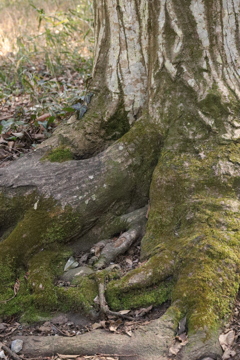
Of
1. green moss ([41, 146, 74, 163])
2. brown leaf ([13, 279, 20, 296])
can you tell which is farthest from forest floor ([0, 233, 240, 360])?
green moss ([41, 146, 74, 163])

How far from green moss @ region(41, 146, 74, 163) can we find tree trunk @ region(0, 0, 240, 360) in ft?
0.06

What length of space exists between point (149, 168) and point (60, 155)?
31.9 inches

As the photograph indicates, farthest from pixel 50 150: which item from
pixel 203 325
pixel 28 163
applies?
pixel 203 325

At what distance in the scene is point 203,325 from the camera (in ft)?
7.23

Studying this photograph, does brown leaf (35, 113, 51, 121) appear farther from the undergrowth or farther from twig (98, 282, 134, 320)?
twig (98, 282, 134, 320)

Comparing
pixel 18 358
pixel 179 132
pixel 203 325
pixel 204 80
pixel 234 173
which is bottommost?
pixel 18 358

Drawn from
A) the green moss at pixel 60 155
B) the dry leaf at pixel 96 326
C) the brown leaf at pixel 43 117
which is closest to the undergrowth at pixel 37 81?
the brown leaf at pixel 43 117

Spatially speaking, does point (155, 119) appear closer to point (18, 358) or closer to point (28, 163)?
point (28, 163)

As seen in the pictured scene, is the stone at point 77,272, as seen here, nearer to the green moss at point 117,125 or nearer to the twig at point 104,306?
the twig at point 104,306

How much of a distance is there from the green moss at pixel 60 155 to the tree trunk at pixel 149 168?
0.7 inches

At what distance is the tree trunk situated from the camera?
2.65 metres

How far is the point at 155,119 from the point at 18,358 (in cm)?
206

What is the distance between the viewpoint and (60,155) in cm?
351

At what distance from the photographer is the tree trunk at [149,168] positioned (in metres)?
2.65
